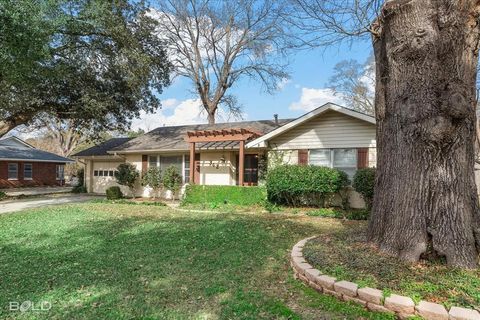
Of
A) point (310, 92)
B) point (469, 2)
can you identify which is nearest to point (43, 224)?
point (469, 2)

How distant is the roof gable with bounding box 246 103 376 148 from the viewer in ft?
37.3

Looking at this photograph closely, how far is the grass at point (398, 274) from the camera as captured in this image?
3213mm

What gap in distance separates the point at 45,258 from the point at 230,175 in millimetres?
10326

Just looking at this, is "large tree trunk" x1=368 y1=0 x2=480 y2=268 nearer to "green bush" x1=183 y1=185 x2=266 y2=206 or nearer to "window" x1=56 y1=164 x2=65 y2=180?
"green bush" x1=183 y1=185 x2=266 y2=206

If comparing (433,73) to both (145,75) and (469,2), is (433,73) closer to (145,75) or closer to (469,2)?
(469,2)

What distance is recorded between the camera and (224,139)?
13.8 meters

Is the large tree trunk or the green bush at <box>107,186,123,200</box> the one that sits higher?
the large tree trunk

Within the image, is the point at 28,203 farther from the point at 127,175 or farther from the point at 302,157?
the point at 302,157

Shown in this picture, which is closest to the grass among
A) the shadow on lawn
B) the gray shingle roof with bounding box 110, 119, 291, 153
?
the shadow on lawn

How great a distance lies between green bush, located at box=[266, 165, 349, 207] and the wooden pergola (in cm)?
186

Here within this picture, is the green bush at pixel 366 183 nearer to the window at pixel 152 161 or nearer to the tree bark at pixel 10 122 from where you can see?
the window at pixel 152 161

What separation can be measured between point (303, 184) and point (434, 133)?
7.31m

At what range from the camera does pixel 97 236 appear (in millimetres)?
6988

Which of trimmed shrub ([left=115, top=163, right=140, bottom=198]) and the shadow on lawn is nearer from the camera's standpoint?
the shadow on lawn
